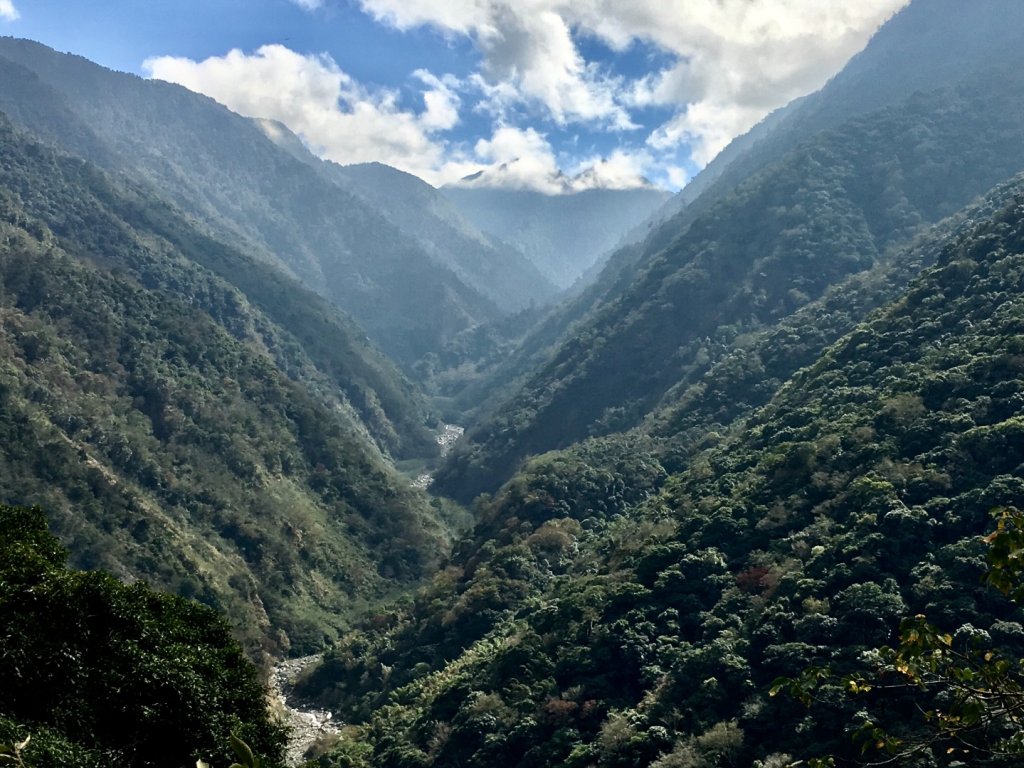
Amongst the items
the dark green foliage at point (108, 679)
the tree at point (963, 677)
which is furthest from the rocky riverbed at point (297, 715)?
the tree at point (963, 677)

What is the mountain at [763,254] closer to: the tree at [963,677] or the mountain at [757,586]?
the mountain at [757,586]

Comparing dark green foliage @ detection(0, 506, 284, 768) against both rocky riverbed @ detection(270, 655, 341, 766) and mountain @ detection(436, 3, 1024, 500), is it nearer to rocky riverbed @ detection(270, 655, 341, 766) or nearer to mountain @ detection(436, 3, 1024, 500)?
rocky riverbed @ detection(270, 655, 341, 766)

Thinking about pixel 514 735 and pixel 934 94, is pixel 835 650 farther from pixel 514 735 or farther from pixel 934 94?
pixel 934 94

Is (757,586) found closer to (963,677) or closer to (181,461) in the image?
(963,677)

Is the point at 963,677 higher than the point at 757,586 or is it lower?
higher

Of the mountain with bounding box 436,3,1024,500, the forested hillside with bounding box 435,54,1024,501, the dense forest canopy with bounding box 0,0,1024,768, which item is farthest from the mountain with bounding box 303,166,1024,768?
the mountain with bounding box 436,3,1024,500

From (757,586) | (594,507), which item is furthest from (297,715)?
(757,586)
